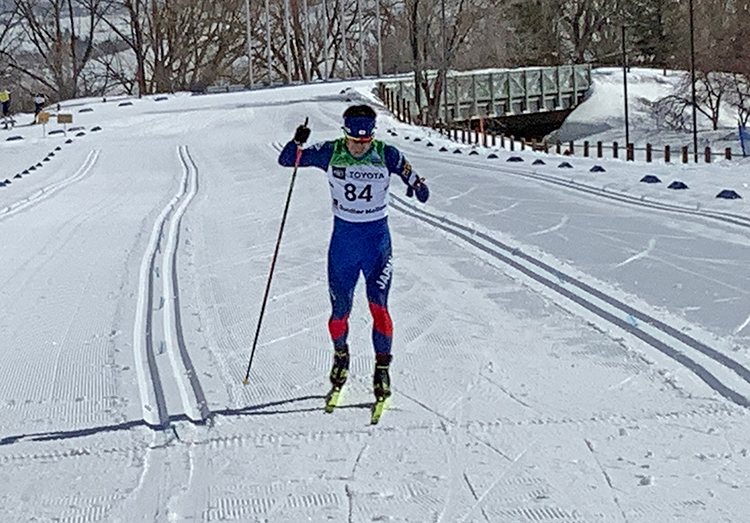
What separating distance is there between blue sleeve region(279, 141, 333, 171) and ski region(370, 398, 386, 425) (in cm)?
133

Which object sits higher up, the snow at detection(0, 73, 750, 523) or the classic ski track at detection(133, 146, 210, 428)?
the classic ski track at detection(133, 146, 210, 428)

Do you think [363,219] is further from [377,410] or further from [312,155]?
[377,410]

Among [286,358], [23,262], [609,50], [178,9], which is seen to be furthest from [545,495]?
[609,50]

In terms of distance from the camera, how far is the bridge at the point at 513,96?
58250 millimetres

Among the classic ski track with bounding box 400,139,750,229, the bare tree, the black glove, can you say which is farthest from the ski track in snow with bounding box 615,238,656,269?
the bare tree

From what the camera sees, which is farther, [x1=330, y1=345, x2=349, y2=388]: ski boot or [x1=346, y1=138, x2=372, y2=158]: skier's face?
[x1=330, y1=345, x2=349, y2=388]: ski boot

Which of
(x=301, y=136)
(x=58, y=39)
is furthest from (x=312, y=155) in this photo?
(x=58, y=39)

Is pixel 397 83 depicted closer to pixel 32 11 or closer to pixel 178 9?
pixel 178 9

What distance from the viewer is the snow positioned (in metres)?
5.02

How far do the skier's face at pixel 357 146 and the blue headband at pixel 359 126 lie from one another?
0.03 metres

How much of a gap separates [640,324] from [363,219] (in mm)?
2583

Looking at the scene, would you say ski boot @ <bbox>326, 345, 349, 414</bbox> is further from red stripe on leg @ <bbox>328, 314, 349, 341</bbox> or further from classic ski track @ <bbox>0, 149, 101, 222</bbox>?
A: classic ski track @ <bbox>0, 149, 101, 222</bbox>

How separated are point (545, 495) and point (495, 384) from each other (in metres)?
1.70

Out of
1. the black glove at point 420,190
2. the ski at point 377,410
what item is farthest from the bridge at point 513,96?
the ski at point 377,410
